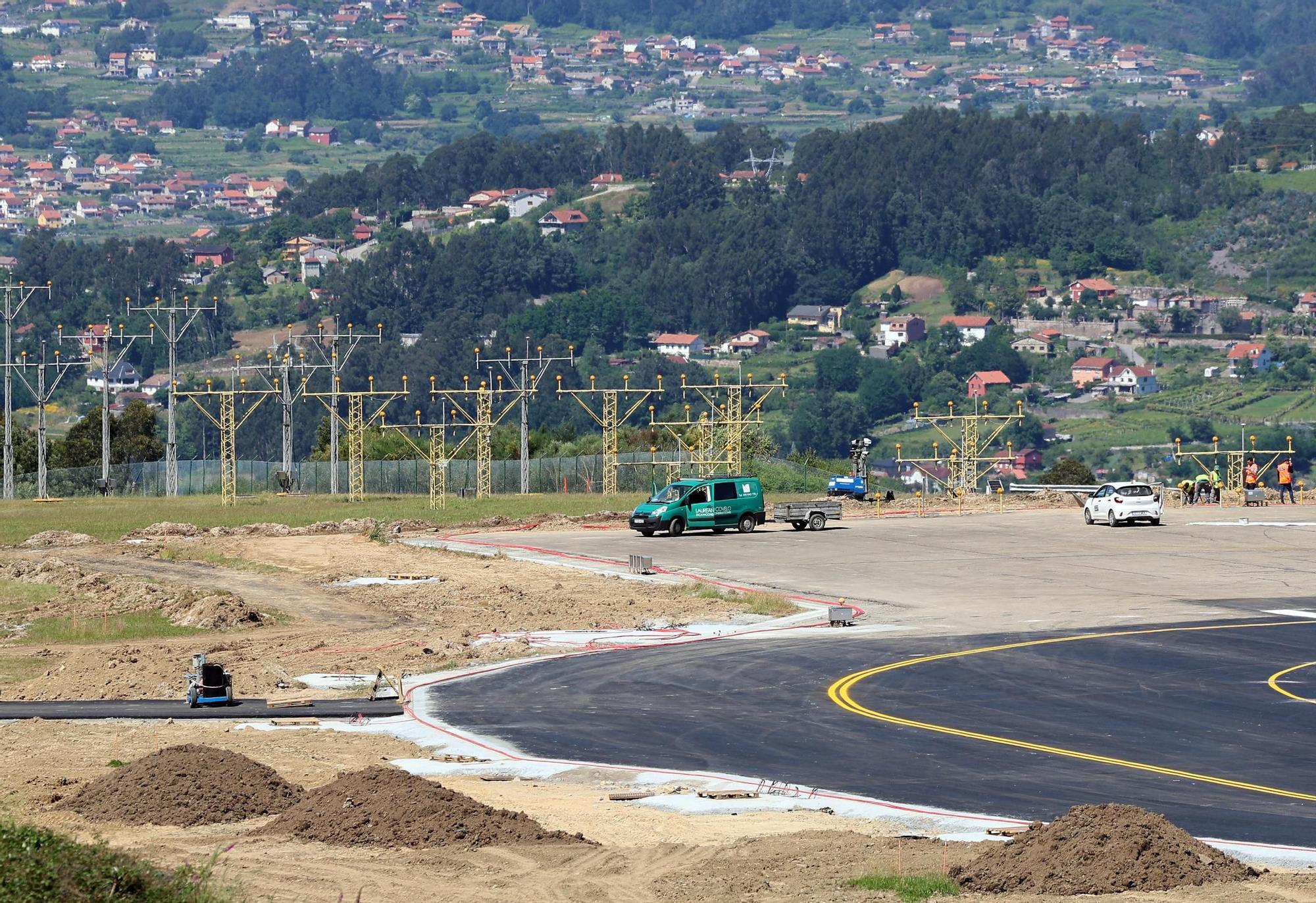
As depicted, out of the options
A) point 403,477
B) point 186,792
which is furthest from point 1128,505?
point 403,477

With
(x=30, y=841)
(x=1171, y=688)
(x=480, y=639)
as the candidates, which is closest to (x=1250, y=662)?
(x=1171, y=688)

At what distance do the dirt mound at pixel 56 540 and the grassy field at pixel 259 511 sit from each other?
3.94 feet

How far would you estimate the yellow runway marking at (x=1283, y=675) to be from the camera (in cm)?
3534

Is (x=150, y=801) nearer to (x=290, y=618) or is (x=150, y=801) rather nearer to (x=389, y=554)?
(x=290, y=618)

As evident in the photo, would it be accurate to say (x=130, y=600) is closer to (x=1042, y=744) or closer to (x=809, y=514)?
(x=1042, y=744)

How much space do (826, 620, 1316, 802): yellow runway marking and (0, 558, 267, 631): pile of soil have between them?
17.4 meters

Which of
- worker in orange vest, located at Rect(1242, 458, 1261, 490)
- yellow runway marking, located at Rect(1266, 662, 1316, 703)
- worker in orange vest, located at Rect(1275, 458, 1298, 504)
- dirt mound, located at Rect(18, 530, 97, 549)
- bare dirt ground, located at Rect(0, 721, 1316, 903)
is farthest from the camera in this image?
worker in orange vest, located at Rect(1242, 458, 1261, 490)

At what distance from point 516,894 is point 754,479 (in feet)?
186

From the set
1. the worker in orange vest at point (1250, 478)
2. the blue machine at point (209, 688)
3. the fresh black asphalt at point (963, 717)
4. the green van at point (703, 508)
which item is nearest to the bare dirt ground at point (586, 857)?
the fresh black asphalt at point (963, 717)

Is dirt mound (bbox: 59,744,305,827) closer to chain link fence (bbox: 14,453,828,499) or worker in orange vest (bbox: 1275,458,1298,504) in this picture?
worker in orange vest (bbox: 1275,458,1298,504)

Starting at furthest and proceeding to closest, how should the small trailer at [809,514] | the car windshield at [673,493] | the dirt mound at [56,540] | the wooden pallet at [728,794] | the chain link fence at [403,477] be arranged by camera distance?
the chain link fence at [403,477] < the small trailer at [809,514] < the car windshield at [673,493] < the dirt mound at [56,540] < the wooden pallet at [728,794]

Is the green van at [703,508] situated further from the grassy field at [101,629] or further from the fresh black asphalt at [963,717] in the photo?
the fresh black asphalt at [963,717]

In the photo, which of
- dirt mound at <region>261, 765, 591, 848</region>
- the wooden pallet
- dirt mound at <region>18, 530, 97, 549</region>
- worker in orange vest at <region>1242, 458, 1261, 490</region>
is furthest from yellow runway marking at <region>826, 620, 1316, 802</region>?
worker in orange vest at <region>1242, 458, 1261, 490</region>

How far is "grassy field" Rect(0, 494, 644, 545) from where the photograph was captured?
281 feet
